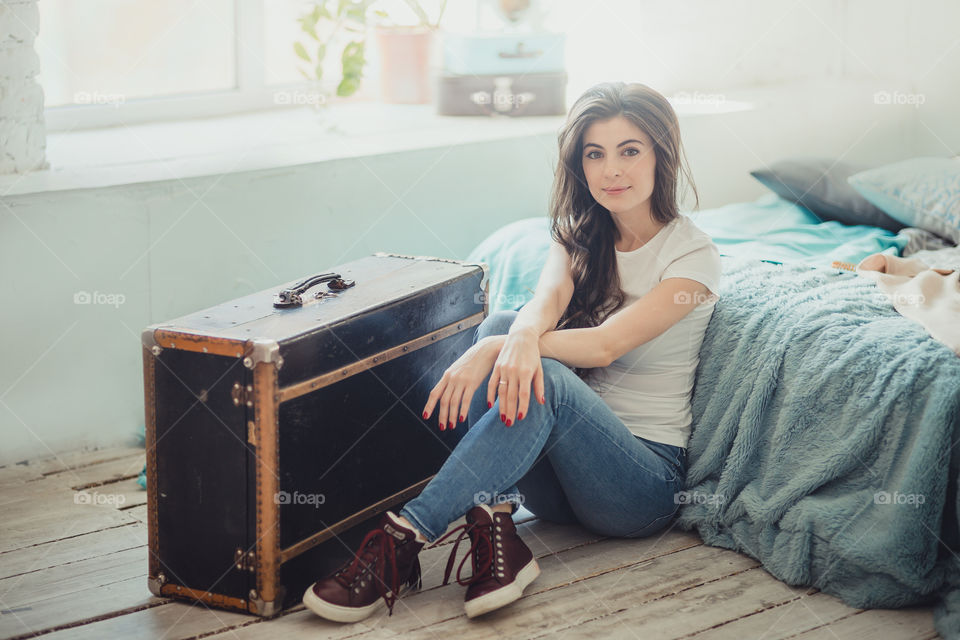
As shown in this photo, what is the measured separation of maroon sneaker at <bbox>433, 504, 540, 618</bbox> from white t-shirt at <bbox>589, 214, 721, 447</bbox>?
1.07 feet

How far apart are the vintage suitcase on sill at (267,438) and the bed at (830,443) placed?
0.60 meters

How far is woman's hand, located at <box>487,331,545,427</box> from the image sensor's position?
1624 mm

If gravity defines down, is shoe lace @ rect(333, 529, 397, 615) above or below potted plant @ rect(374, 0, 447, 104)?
below

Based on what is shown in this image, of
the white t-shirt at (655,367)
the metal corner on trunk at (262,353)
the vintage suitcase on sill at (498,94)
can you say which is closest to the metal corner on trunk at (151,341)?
the metal corner on trunk at (262,353)

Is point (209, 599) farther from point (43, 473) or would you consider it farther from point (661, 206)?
point (661, 206)

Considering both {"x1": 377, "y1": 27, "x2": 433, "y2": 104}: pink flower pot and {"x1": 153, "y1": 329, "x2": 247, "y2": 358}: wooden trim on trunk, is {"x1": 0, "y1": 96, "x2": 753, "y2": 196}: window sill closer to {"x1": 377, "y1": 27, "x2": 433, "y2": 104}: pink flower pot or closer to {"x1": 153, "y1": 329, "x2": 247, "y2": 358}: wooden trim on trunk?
{"x1": 377, "y1": 27, "x2": 433, "y2": 104}: pink flower pot

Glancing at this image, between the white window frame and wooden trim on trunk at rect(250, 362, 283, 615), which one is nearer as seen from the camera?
wooden trim on trunk at rect(250, 362, 283, 615)

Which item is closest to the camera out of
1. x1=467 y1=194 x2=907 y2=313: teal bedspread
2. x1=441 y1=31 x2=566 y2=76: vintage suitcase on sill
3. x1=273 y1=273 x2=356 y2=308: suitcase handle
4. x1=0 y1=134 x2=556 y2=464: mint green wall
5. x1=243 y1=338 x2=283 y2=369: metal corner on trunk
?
x1=243 y1=338 x2=283 y2=369: metal corner on trunk

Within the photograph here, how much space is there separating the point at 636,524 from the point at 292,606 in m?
0.62

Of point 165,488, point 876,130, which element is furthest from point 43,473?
point 876,130

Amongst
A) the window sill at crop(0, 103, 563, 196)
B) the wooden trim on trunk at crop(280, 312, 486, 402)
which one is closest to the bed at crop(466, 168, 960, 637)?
the wooden trim on trunk at crop(280, 312, 486, 402)

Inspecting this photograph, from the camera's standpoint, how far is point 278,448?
1.57m

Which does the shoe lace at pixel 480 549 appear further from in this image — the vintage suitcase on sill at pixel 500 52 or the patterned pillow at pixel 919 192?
the vintage suitcase on sill at pixel 500 52

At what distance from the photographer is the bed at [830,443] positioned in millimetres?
1634
